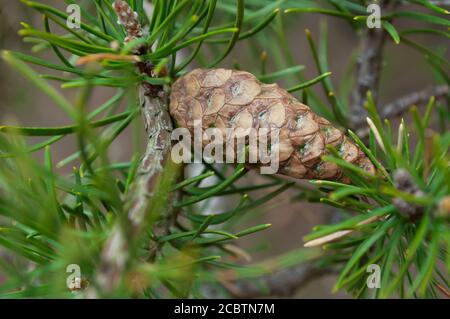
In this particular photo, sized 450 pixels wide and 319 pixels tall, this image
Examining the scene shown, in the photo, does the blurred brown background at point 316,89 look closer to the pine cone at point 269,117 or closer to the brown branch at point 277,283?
the brown branch at point 277,283

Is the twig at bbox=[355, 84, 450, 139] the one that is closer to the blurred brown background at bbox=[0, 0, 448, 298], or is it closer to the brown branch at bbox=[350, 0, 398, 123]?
the brown branch at bbox=[350, 0, 398, 123]

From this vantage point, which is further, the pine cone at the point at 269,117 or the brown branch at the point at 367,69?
the brown branch at the point at 367,69

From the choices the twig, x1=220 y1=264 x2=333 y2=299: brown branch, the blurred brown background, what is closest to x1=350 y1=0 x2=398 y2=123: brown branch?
the twig

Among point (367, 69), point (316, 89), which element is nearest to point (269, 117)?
point (367, 69)

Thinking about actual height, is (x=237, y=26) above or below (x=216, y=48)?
below

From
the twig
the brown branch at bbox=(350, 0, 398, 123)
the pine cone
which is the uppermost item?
the brown branch at bbox=(350, 0, 398, 123)

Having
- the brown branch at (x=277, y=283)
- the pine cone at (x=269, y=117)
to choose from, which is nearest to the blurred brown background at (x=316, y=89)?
the brown branch at (x=277, y=283)

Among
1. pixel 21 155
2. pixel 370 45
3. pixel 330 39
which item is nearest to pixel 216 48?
pixel 370 45
